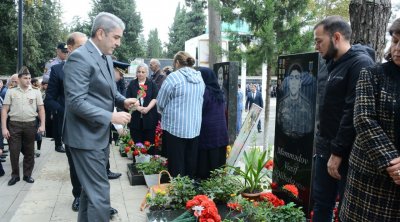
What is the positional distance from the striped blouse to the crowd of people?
0.5 inches

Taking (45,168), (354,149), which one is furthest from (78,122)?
(45,168)

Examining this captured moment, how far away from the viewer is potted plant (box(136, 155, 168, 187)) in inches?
195

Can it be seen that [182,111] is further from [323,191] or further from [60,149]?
[60,149]

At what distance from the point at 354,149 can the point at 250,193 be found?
2059 millimetres

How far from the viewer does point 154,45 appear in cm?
8012

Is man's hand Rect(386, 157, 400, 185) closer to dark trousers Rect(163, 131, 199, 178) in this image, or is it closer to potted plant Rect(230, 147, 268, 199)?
potted plant Rect(230, 147, 268, 199)

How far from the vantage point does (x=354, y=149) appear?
87.5 inches

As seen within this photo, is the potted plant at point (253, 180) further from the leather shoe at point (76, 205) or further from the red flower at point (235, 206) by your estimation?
the leather shoe at point (76, 205)

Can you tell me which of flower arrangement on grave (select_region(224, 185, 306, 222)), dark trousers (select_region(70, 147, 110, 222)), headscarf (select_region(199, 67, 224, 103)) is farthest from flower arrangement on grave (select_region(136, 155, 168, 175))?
dark trousers (select_region(70, 147, 110, 222))

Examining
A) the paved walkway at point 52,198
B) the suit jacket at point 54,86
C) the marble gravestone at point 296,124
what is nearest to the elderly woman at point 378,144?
the marble gravestone at point 296,124

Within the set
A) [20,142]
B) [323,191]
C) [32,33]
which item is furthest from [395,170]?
[32,33]

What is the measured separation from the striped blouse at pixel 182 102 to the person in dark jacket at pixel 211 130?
0.21m

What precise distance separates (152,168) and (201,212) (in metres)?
2.02

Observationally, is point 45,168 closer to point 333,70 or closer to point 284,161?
point 284,161
